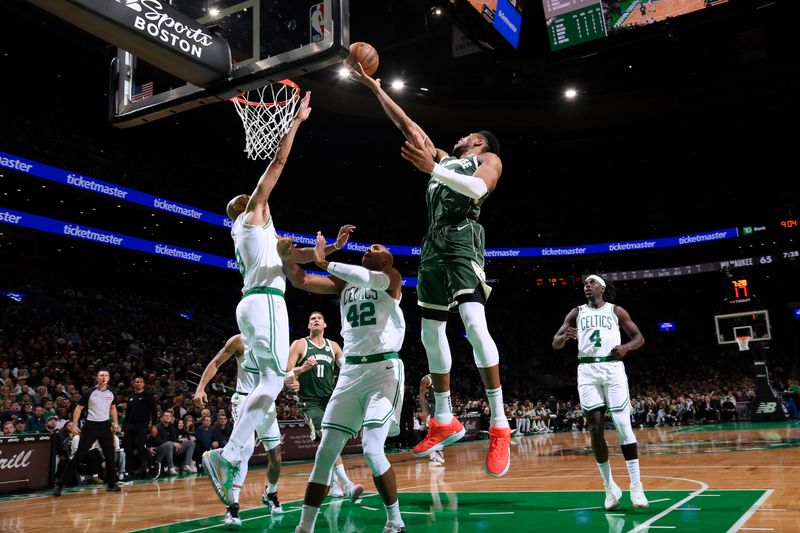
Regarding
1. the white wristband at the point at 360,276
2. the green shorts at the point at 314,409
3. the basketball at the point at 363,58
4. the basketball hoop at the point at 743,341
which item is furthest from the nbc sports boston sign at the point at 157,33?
the basketball hoop at the point at 743,341

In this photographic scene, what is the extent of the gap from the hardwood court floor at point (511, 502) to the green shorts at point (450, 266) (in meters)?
2.01

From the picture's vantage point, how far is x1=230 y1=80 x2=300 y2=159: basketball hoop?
7.24m

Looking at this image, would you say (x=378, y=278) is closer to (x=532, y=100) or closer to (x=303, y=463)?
(x=303, y=463)

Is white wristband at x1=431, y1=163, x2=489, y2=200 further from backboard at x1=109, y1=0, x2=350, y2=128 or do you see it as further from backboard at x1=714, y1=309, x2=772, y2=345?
backboard at x1=714, y1=309, x2=772, y2=345

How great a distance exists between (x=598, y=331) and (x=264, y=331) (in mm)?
3450

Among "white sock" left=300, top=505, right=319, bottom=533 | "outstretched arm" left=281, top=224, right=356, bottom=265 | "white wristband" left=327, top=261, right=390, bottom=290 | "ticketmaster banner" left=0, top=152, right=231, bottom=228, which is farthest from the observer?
"ticketmaster banner" left=0, top=152, right=231, bottom=228

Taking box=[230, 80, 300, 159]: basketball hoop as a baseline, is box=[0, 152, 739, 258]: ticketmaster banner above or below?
above

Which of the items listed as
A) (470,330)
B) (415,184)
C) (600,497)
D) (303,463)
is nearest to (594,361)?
(600,497)

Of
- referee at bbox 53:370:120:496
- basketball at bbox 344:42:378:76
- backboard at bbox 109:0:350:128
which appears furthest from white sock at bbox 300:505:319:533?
referee at bbox 53:370:120:496

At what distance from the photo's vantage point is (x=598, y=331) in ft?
22.0

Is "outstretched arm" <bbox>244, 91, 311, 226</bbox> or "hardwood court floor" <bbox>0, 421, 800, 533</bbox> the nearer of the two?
"hardwood court floor" <bbox>0, 421, 800, 533</bbox>

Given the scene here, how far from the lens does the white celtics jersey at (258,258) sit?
5703 millimetres

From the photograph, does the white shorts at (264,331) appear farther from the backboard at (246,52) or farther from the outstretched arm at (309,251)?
the backboard at (246,52)

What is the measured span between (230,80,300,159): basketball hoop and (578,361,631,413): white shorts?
13.7 ft
